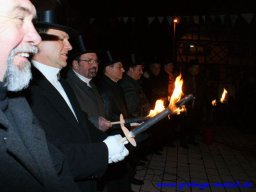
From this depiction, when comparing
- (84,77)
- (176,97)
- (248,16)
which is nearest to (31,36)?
(176,97)

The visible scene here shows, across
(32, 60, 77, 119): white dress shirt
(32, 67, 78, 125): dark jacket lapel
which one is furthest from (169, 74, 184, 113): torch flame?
(32, 60, 77, 119): white dress shirt

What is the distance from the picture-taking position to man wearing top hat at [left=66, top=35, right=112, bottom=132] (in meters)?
4.20

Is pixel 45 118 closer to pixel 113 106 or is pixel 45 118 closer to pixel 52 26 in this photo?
pixel 52 26

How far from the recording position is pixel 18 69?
1888 mm

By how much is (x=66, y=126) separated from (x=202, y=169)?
4.97 m

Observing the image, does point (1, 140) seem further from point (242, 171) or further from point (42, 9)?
point (242, 171)

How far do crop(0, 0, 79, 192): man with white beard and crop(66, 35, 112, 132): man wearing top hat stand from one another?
2.16m

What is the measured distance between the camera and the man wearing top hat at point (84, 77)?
4.20 m

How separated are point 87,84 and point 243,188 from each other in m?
3.94

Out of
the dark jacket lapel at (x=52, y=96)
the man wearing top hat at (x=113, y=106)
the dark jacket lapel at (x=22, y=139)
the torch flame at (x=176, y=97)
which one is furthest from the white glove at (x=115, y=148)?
the man wearing top hat at (x=113, y=106)

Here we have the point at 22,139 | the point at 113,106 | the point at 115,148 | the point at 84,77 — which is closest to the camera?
the point at 22,139

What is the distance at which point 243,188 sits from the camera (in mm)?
5496

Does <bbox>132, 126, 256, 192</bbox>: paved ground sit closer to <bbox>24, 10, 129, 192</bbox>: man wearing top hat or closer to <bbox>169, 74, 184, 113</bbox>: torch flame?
<bbox>169, 74, 184, 113</bbox>: torch flame

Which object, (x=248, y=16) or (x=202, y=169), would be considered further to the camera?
(x=248, y=16)
